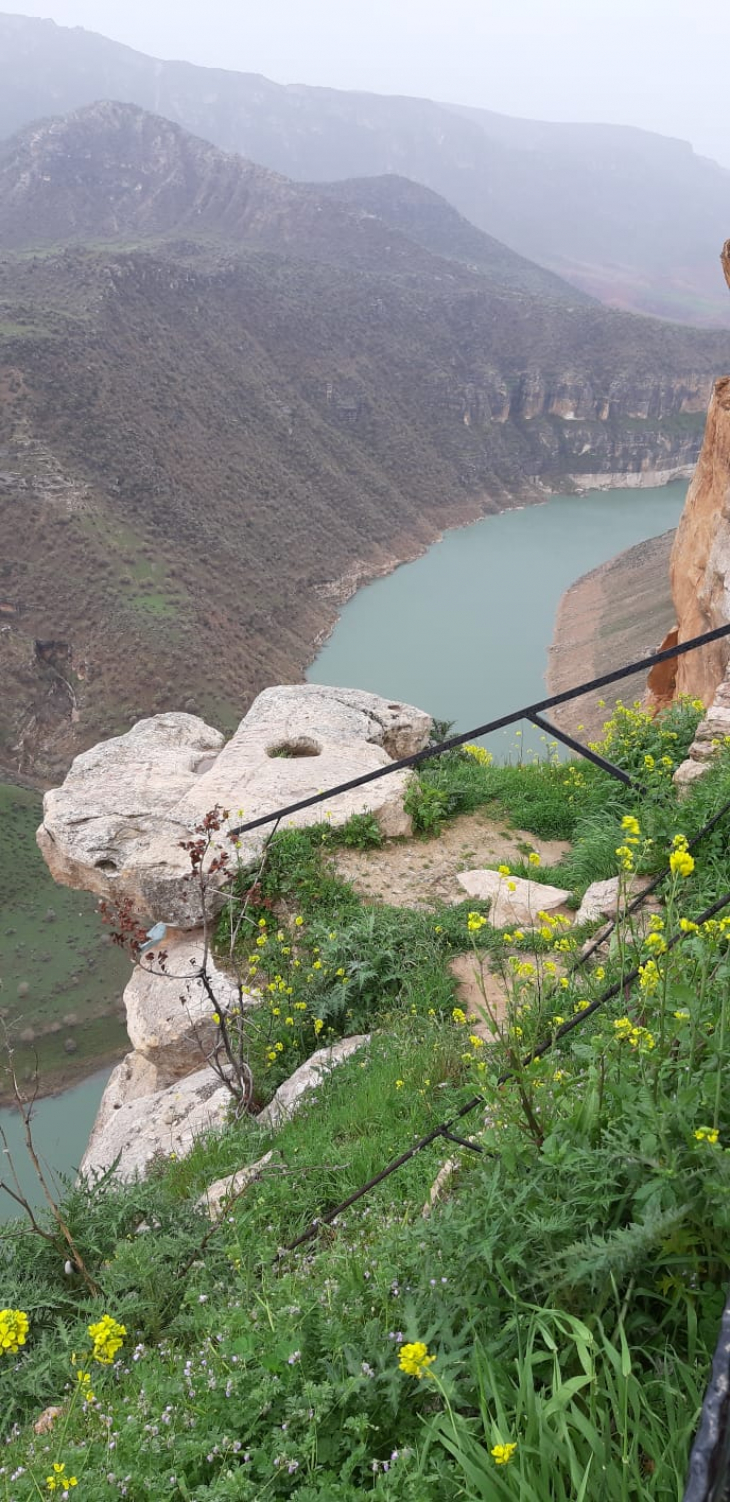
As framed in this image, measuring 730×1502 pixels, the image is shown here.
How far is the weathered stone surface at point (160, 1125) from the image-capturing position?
4.29 metres

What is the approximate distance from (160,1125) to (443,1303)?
137 inches

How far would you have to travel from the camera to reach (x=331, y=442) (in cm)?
5738

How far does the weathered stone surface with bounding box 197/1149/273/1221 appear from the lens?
3.11m

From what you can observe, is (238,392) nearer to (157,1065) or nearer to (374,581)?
(374,581)

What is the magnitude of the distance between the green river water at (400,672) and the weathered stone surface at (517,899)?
8.99 feet

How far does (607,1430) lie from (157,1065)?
18.1ft

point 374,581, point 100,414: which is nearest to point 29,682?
point 100,414

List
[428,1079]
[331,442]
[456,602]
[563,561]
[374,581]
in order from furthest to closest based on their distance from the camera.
A: [331,442] → [563,561] → [374,581] → [456,602] → [428,1079]

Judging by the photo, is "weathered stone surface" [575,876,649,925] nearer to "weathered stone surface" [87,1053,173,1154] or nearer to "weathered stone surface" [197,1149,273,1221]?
"weathered stone surface" [197,1149,273,1221]

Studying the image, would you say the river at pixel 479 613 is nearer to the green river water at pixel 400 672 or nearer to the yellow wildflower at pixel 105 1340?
the green river water at pixel 400 672

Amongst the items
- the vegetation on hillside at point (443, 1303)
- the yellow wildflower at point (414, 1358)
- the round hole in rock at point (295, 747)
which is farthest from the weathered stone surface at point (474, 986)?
the round hole in rock at point (295, 747)

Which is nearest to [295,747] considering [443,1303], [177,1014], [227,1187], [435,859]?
[435,859]

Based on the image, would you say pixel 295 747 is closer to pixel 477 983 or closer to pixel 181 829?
pixel 181 829

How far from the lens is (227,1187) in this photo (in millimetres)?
3318
